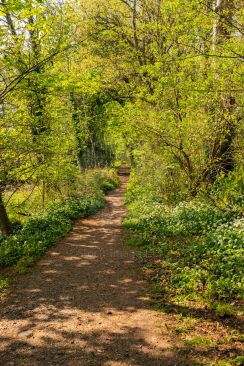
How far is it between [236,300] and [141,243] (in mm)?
4503

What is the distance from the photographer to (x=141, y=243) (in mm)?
10094

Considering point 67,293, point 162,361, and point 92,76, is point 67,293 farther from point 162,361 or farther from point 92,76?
point 92,76

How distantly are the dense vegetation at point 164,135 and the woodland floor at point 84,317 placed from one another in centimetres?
96

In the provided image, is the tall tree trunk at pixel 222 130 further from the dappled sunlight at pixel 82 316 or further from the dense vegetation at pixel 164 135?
the dappled sunlight at pixel 82 316

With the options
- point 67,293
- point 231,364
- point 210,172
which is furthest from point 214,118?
point 231,364

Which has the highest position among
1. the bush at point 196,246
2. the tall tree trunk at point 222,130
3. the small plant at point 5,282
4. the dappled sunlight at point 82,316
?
the tall tree trunk at point 222,130

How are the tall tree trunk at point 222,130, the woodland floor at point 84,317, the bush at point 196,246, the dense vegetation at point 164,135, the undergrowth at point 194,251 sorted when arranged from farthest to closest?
the tall tree trunk at point 222,130 < the dense vegetation at point 164,135 < the bush at point 196,246 < the undergrowth at point 194,251 < the woodland floor at point 84,317

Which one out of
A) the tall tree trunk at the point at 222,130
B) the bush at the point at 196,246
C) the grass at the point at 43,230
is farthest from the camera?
the tall tree trunk at the point at 222,130

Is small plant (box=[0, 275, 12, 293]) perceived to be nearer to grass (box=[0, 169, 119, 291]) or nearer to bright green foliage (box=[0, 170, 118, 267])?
grass (box=[0, 169, 119, 291])

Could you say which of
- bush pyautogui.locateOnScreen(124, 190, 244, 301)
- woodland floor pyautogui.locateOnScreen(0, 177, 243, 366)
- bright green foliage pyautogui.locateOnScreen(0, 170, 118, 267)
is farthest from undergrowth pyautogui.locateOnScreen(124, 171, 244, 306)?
bright green foliage pyautogui.locateOnScreen(0, 170, 118, 267)

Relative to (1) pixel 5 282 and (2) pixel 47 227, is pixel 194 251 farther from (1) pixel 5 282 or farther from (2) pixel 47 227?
(2) pixel 47 227

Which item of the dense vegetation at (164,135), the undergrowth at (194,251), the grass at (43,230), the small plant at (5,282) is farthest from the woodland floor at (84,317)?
the dense vegetation at (164,135)

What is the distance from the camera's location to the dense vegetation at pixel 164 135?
24.8 ft

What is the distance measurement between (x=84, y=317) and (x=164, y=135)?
288 inches
